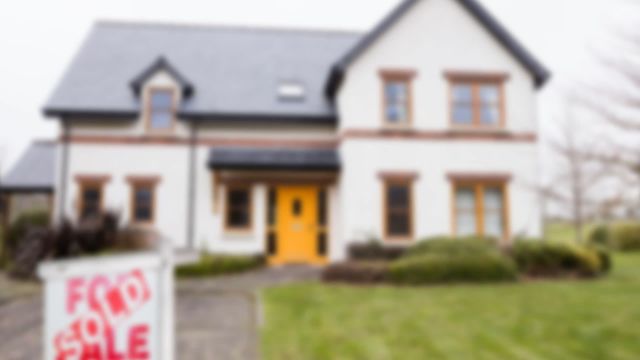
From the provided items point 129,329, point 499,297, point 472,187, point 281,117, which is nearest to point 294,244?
point 281,117

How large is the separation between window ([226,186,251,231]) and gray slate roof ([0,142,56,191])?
737 centimetres

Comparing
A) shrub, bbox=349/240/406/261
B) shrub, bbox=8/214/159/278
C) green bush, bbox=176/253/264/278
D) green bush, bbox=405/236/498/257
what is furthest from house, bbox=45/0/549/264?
shrub, bbox=8/214/159/278

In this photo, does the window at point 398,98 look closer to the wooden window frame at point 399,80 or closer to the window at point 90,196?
the wooden window frame at point 399,80

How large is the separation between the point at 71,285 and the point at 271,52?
60.7 ft

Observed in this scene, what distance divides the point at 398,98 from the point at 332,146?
9.97ft

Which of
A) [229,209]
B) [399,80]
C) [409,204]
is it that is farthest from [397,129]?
[229,209]

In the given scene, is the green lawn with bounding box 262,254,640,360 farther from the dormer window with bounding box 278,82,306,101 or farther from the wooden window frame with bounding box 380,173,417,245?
the dormer window with bounding box 278,82,306,101

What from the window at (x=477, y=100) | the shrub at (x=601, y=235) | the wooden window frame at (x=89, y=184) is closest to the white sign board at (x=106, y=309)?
the window at (x=477, y=100)

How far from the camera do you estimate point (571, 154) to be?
450 inches

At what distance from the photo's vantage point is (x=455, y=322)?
7.15 meters

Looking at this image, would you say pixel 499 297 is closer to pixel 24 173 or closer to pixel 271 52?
pixel 271 52

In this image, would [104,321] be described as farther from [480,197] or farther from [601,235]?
[601,235]

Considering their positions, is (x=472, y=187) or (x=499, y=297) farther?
(x=472, y=187)

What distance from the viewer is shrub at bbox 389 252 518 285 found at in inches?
431
